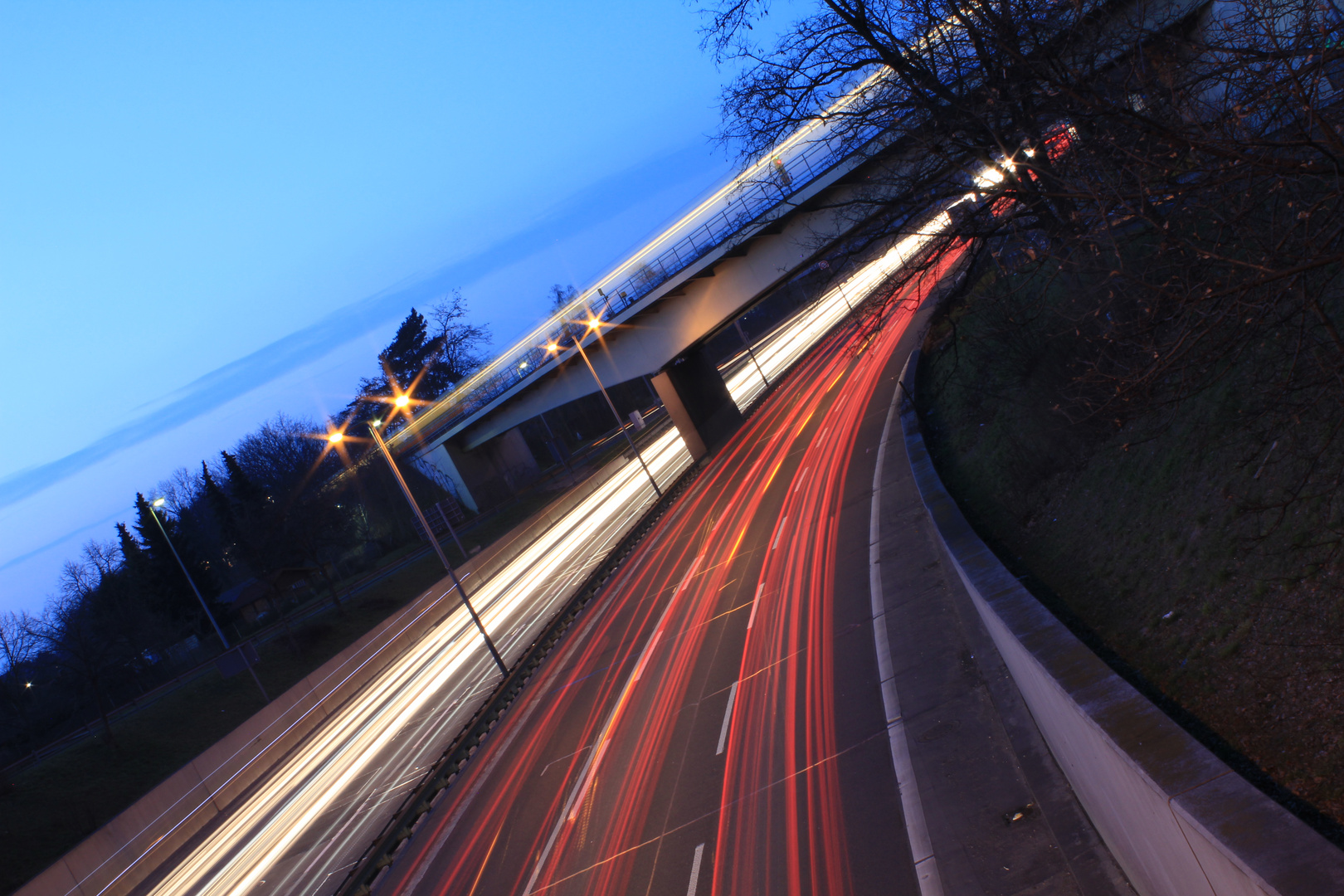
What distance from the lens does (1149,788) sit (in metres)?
5.25

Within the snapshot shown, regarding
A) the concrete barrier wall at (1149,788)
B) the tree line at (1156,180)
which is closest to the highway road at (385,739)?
the concrete barrier wall at (1149,788)

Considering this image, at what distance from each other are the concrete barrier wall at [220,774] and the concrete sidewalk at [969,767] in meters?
19.6

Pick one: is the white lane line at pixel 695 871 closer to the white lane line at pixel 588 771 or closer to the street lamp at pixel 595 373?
the white lane line at pixel 588 771

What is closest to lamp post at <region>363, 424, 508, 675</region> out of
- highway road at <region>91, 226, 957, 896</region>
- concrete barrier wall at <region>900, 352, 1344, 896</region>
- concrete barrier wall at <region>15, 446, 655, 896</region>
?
highway road at <region>91, 226, 957, 896</region>

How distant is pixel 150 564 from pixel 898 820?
219 feet

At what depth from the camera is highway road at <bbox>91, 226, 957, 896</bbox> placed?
1853 cm

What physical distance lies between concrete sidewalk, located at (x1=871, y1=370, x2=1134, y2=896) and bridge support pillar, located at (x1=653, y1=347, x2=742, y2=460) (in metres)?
28.7

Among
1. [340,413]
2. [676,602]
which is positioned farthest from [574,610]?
[340,413]

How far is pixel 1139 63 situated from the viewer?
587cm

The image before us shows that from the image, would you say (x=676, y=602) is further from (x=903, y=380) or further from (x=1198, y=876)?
(x=1198, y=876)

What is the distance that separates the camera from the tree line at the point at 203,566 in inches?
1767

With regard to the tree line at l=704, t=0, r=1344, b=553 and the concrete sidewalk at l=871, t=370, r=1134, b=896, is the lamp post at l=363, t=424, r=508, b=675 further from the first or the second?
the tree line at l=704, t=0, r=1344, b=553

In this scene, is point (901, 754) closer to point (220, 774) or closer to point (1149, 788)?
point (1149, 788)

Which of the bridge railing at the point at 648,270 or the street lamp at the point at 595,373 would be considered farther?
the street lamp at the point at 595,373
